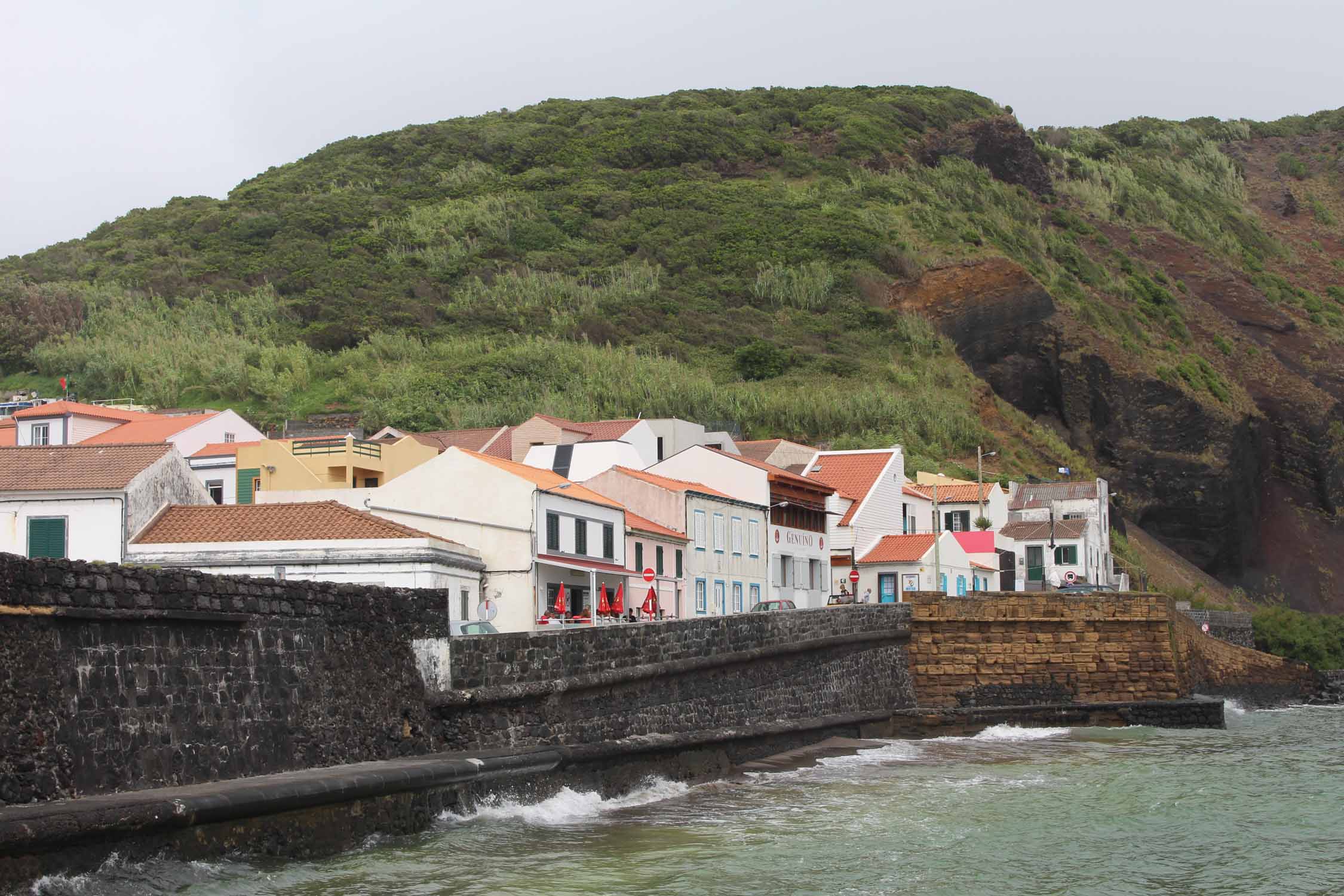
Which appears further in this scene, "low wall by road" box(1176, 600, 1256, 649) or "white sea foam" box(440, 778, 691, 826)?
"low wall by road" box(1176, 600, 1256, 649)

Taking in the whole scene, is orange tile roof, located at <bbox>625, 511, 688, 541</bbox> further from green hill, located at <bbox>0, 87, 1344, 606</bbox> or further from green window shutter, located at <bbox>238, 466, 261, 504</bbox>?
green hill, located at <bbox>0, 87, 1344, 606</bbox>

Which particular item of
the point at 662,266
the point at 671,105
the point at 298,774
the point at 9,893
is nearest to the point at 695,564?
the point at 298,774

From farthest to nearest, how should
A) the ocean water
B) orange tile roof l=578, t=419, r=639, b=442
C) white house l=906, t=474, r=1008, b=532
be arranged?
1. white house l=906, t=474, r=1008, b=532
2. orange tile roof l=578, t=419, r=639, b=442
3. the ocean water

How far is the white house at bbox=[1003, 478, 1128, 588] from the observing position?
6512cm

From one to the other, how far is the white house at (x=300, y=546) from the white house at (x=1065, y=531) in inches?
1434

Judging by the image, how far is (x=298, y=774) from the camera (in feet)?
58.1

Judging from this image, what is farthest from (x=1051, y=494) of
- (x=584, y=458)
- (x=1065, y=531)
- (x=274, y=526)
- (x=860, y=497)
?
(x=274, y=526)

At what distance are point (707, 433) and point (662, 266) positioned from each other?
57.6 metres

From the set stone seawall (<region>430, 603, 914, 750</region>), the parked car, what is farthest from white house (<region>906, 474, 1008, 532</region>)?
the parked car

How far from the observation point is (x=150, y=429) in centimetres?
5553

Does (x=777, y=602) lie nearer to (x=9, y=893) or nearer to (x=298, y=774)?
(x=298, y=774)

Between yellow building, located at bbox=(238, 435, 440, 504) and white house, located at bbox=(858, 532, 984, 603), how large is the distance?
1539cm

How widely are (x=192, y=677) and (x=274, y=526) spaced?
560 inches

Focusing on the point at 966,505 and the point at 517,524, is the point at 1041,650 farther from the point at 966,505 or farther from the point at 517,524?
Result: the point at 966,505
